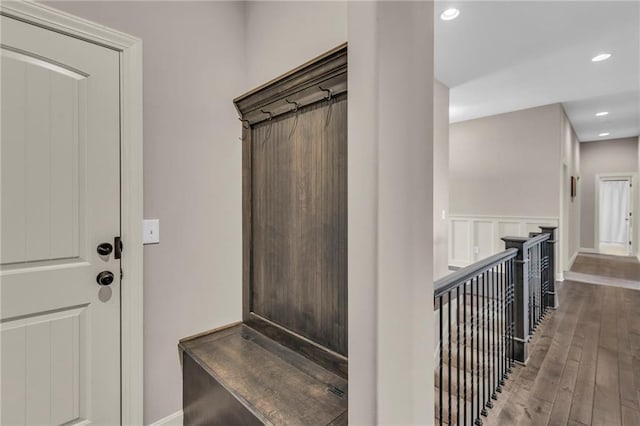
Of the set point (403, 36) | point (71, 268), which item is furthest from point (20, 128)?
point (403, 36)

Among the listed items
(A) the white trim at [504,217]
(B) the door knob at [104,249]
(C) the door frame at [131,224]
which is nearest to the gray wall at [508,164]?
(A) the white trim at [504,217]

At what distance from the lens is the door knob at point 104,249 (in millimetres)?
1383

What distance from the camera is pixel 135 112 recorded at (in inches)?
57.1

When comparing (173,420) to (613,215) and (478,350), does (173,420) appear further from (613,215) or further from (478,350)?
(613,215)

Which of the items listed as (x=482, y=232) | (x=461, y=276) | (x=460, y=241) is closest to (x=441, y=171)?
(x=482, y=232)

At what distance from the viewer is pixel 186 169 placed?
166 cm

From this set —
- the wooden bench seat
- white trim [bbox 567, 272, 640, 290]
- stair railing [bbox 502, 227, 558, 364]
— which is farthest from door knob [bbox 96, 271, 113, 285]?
white trim [bbox 567, 272, 640, 290]

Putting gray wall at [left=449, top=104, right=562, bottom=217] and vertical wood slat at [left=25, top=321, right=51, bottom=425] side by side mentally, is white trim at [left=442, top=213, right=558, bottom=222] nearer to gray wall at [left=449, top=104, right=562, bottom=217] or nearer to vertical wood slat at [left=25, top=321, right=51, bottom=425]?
gray wall at [left=449, top=104, right=562, bottom=217]

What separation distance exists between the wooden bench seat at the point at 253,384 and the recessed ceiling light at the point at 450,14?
9.36 feet

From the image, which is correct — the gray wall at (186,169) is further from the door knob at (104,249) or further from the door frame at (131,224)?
the door knob at (104,249)

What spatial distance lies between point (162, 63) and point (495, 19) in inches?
108

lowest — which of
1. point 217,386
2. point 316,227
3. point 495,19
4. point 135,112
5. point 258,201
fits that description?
point 217,386

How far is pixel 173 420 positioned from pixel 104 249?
97 centimetres

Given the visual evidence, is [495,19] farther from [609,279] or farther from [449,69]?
[609,279]
